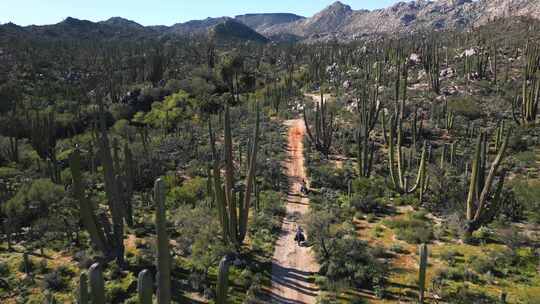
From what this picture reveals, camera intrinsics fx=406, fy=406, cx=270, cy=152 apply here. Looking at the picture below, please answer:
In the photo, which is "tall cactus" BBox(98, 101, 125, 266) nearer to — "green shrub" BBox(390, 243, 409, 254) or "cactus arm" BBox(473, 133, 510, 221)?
"green shrub" BBox(390, 243, 409, 254)

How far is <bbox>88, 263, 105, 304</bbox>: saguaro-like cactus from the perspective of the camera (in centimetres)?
647

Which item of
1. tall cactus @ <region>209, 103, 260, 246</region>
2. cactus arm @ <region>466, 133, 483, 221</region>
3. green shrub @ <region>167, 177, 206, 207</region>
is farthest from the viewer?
green shrub @ <region>167, 177, 206, 207</region>

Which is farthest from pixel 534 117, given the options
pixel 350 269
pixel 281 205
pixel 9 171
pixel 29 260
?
pixel 9 171

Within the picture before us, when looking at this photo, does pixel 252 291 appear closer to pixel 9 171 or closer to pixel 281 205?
pixel 281 205

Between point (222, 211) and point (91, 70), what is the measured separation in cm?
5625

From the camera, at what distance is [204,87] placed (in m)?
49.2

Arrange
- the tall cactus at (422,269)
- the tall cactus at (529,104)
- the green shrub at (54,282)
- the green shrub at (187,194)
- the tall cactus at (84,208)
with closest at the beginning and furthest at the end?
the tall cactus at (422,269) < the tall cactus at (84,208) < the green shrub at (54,282) < the green shrub at (187,194) < the tall cactus at (529,104)

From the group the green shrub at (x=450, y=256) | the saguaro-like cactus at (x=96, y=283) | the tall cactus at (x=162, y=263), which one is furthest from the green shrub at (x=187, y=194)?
the tall cactus at (x=162, y=263)

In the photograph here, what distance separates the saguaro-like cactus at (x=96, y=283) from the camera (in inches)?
255

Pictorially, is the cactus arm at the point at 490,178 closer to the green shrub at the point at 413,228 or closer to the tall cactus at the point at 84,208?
the green shrub at the point at 413,228

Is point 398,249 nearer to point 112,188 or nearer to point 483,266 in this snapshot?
point 483,266

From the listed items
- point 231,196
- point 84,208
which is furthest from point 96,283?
point 231,196

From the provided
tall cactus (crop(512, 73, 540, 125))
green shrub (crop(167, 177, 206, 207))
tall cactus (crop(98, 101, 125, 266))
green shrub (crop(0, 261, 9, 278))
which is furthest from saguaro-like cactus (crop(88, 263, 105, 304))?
tall cactus (crop(512, 73, 540, 125))

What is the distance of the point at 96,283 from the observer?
6543 millimetres
